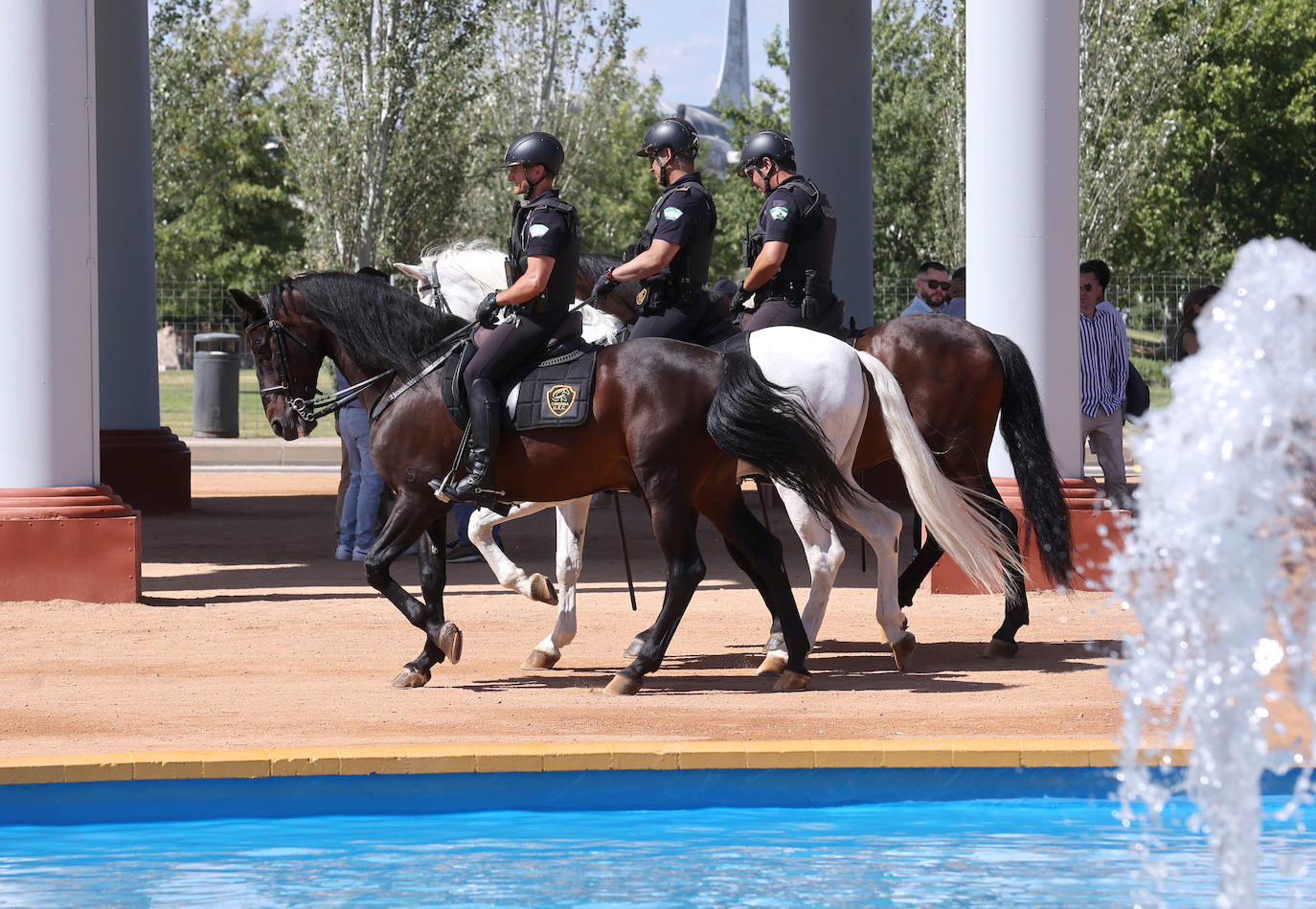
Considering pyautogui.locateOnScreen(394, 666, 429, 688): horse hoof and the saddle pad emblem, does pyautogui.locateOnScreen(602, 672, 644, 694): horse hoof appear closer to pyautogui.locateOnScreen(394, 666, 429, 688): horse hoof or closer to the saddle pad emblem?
pyautogui.locateOnScreen(394, 666, 429, 688): horse hoof

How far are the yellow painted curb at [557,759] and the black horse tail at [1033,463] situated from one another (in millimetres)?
2737

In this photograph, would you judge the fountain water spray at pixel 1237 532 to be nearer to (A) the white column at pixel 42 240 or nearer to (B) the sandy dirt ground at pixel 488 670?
(B) the sandy dirt ground at pixel 488 670

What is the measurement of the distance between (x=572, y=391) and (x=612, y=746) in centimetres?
221

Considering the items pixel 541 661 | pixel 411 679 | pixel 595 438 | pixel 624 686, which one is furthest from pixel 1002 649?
pixel 411 679

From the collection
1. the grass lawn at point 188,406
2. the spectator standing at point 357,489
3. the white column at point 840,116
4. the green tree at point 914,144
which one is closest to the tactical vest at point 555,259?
the spectator standing at point 357,489

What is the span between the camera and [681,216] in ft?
28.5

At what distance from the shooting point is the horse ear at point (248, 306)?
884 cm

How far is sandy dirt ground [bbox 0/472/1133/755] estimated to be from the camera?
738cm

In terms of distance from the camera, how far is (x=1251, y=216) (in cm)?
5162

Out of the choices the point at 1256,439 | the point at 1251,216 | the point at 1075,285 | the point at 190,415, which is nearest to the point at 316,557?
the point at 1075,285

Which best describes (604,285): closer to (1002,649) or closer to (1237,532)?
(1002,649)

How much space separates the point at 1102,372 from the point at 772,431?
5311 mm

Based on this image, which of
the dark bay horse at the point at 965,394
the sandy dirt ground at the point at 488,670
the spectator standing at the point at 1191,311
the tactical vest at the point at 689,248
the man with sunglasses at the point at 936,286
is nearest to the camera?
the sandy dirt ground at the point at 488,670

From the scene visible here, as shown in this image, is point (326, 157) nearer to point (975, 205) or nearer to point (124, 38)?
point (124, 38)
